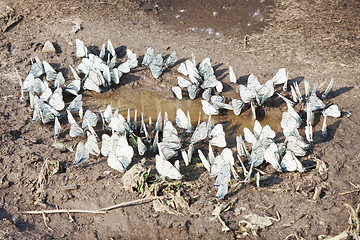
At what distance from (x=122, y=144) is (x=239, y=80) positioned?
67.6 inches

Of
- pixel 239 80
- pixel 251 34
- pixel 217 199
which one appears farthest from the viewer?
pixel 251 34

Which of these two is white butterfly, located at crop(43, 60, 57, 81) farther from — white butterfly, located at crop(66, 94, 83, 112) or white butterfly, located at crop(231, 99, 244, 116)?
white butterfly, located at crop(231, 99, 244, 116)

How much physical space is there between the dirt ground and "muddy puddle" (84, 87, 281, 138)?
0.17 m

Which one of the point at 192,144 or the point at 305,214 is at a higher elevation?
the point at 192,144

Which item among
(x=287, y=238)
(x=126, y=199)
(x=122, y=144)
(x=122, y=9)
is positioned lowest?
(x=287, y=238)

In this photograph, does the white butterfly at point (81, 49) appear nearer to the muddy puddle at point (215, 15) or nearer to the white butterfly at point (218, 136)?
the muddy puddle at point (215, 15)

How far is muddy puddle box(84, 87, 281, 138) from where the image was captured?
3899 millimetres

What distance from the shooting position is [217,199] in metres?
3.03

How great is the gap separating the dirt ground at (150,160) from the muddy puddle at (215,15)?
0.05 metres

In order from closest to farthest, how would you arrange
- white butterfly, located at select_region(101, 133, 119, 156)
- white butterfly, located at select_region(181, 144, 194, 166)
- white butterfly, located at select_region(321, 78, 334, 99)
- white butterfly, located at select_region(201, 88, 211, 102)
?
white butterfly, located at select_region(181, 144, 194, 166) < white butterfly, located at select_region(101, 133, 119, 156) < white butterfly, located at select_region(321, 78, 334, 99) < white butterfly, located at select_region(201, 88, 211, 102)

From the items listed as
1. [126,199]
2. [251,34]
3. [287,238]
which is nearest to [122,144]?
[126,199]

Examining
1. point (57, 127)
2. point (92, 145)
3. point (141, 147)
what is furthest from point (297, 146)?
point (57, 127)

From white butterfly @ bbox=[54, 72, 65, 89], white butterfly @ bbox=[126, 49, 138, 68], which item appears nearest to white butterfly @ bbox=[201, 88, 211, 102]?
Result: white butterfly @ bbox=[126, 49, 138, 68]

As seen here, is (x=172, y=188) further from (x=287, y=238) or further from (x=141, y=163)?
(x=287, y=238)
